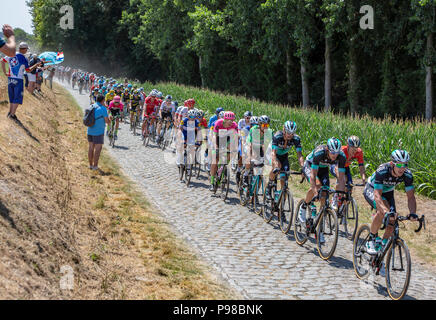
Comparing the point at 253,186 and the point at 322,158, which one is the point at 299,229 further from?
the point at 253,186

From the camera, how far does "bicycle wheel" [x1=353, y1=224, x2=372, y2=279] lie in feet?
25.4

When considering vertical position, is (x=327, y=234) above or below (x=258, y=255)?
above

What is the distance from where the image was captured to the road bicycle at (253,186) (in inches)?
461

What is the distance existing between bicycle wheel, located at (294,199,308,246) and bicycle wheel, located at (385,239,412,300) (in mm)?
2416

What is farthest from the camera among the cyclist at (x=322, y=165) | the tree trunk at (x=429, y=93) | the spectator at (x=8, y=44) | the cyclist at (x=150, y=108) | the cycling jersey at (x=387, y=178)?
the tree trunk at (x=429, y=93)

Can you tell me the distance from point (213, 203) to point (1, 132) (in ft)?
17.4

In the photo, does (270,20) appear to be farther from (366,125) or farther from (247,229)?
(247,229)

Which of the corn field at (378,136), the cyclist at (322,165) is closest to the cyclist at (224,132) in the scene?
the cyclist at (322,165)

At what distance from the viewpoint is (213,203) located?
42.3ft

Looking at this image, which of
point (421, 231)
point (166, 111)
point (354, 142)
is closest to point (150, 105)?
point (166, 111)

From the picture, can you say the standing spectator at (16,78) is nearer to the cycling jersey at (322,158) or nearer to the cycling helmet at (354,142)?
the cycling jersey at (322,158)

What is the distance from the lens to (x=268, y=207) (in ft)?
36.8

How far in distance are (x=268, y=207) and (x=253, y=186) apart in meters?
0.94

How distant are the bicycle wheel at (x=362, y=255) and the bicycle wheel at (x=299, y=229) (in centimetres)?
152
